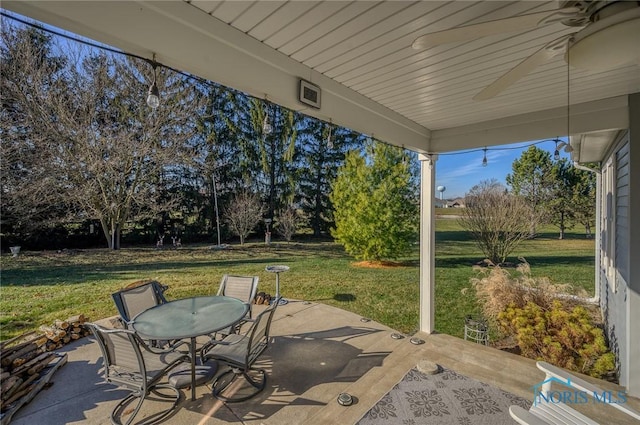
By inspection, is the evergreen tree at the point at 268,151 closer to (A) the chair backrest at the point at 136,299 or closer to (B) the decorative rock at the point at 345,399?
(A) the chair backrest at the point at 136,299

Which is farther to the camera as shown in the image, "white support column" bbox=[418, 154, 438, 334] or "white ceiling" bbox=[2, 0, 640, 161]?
"white support column" bbox=[418, 154, 438, 334]

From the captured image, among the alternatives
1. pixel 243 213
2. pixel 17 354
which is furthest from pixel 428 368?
pixel 243 213

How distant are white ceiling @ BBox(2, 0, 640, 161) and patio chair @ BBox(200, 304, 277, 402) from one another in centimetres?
185

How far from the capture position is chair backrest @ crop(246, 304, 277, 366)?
8.17 ft

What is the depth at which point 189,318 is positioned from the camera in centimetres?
276

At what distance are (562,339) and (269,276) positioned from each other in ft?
19.9

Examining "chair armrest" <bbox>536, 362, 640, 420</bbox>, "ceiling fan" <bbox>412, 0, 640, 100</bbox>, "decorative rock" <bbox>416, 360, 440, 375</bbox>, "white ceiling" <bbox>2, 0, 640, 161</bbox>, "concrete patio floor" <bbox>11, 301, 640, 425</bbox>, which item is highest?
"white ceiling" <bbox>2, 0, 640, 161</bbox>

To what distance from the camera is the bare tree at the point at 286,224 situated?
37.1 feet

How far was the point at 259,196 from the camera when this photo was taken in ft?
37.0

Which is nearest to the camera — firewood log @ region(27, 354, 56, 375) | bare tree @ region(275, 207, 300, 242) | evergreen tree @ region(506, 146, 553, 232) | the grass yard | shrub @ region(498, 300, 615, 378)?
firewood log @ region(27, 354, 56, 375)

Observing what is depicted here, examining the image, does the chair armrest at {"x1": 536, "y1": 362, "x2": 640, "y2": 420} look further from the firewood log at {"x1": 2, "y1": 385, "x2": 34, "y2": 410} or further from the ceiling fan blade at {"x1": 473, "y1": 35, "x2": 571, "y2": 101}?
the firewood log at {"x1": 2, "y1": 385, "x2": 34, "y2": 410}

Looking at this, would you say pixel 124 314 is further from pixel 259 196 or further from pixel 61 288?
pixel 259 196

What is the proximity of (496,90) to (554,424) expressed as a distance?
1872mm

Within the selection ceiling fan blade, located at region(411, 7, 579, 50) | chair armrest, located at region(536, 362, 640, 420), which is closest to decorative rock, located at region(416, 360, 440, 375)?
chair armrest, located at region(536, 362, 640, 420)
